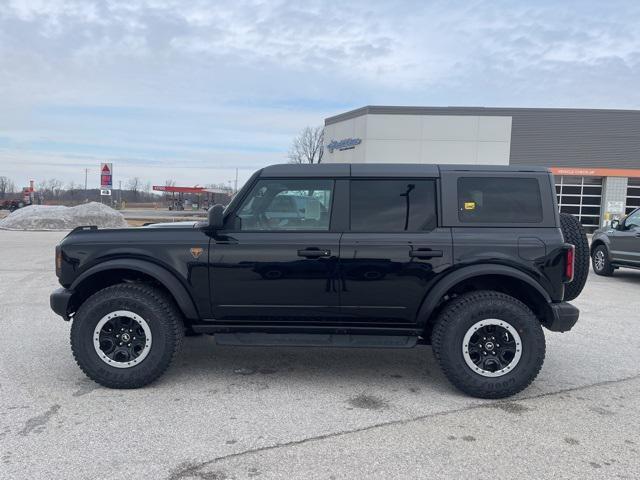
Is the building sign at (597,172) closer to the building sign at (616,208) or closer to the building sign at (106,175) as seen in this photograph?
the building sign at (616,208)

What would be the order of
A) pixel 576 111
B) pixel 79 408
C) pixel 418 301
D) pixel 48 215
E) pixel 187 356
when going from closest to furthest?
pixel 79 408 → pixel 418 301 → pixel 187 356 → pixel 48 215 → pixel 576 111

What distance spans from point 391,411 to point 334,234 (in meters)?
1.45

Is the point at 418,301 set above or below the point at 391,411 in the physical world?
above

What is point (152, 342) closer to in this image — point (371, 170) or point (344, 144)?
point (371, 170)

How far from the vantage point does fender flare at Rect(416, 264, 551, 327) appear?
4.20 metres

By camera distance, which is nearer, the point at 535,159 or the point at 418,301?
the point at 418,301

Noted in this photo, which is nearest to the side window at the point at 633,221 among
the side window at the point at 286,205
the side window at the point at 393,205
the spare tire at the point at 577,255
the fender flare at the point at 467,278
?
the spare tire at the point at 577,255

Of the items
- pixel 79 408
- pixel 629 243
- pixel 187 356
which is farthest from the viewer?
pixel 629 243

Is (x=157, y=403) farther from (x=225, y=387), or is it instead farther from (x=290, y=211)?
(x=290, y=211)

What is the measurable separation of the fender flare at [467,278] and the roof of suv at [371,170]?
2.76 feet

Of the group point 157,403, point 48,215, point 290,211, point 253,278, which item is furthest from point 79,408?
point 48,215

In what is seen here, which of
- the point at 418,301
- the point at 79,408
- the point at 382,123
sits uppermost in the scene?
the point at 382,123

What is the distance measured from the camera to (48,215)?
75.6 ft

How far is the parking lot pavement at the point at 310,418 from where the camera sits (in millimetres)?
3160
